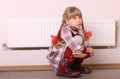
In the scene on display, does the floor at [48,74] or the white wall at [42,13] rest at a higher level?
the white wall at [42,13]

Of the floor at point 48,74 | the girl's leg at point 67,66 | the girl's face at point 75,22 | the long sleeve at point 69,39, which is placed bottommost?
the floor at point 48,74

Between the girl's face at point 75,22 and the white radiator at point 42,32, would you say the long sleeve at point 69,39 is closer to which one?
the girl's face at point 75,22

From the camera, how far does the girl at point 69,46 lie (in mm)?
2268

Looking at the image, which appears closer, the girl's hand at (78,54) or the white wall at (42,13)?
the girl's hand at (78,54)

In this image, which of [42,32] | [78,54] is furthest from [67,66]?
[42,32]

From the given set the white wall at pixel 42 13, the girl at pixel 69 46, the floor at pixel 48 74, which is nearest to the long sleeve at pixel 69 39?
the girl at pixel 69 46

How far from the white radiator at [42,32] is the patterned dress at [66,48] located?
13.2 inches

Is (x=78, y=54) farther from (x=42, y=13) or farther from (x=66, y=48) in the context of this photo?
(x=42, y=13)

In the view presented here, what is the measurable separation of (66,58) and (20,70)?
1.77 ft

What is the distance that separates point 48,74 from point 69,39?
0.42 meters

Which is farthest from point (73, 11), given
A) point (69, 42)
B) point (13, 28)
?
point (13, 28)

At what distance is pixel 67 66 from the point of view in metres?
2.34

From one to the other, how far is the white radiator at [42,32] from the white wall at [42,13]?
0.27 ft

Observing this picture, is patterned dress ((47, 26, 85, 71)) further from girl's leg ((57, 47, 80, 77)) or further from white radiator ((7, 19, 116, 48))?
white radiator ((7, 19, 116, 48))
